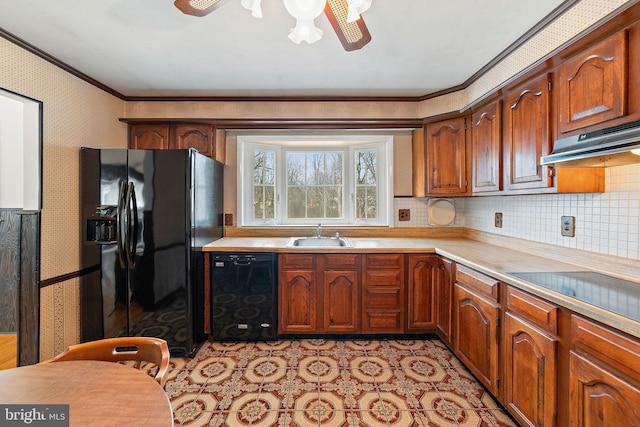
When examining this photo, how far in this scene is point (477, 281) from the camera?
1946mm

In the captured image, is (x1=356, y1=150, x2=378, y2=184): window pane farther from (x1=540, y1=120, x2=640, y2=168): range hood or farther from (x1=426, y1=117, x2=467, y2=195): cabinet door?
(x1=540, y1=120, x2=640, y2=168): range hood

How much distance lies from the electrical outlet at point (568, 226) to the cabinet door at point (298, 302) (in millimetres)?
1837

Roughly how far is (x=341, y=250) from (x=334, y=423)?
1.27 metres

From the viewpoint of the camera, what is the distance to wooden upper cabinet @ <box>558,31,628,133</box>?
133cm

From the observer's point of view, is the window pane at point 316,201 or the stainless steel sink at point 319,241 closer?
the stainless steel sink at point 319,241

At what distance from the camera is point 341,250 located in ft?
8.59

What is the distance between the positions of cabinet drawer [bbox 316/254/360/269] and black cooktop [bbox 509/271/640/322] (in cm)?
124

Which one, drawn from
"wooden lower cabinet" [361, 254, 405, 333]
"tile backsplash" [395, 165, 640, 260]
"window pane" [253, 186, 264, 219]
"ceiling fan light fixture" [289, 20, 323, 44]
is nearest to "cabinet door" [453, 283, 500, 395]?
"wooden lower cabinet" [361, 254, 405, 333]

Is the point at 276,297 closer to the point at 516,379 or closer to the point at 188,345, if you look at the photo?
the point at 188,345

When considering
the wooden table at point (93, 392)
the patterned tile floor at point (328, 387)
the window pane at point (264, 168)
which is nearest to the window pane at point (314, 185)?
the window pane at point (264, 168)

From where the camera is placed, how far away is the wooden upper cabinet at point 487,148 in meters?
2.22

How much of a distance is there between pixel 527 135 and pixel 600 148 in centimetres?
67

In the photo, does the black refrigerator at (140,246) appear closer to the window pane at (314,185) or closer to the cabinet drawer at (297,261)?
the cabinet drawer at (297,261)

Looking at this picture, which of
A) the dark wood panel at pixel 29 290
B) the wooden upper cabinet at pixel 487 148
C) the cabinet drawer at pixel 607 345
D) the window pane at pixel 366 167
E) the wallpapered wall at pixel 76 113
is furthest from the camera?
the window pane at pixel 366 167
